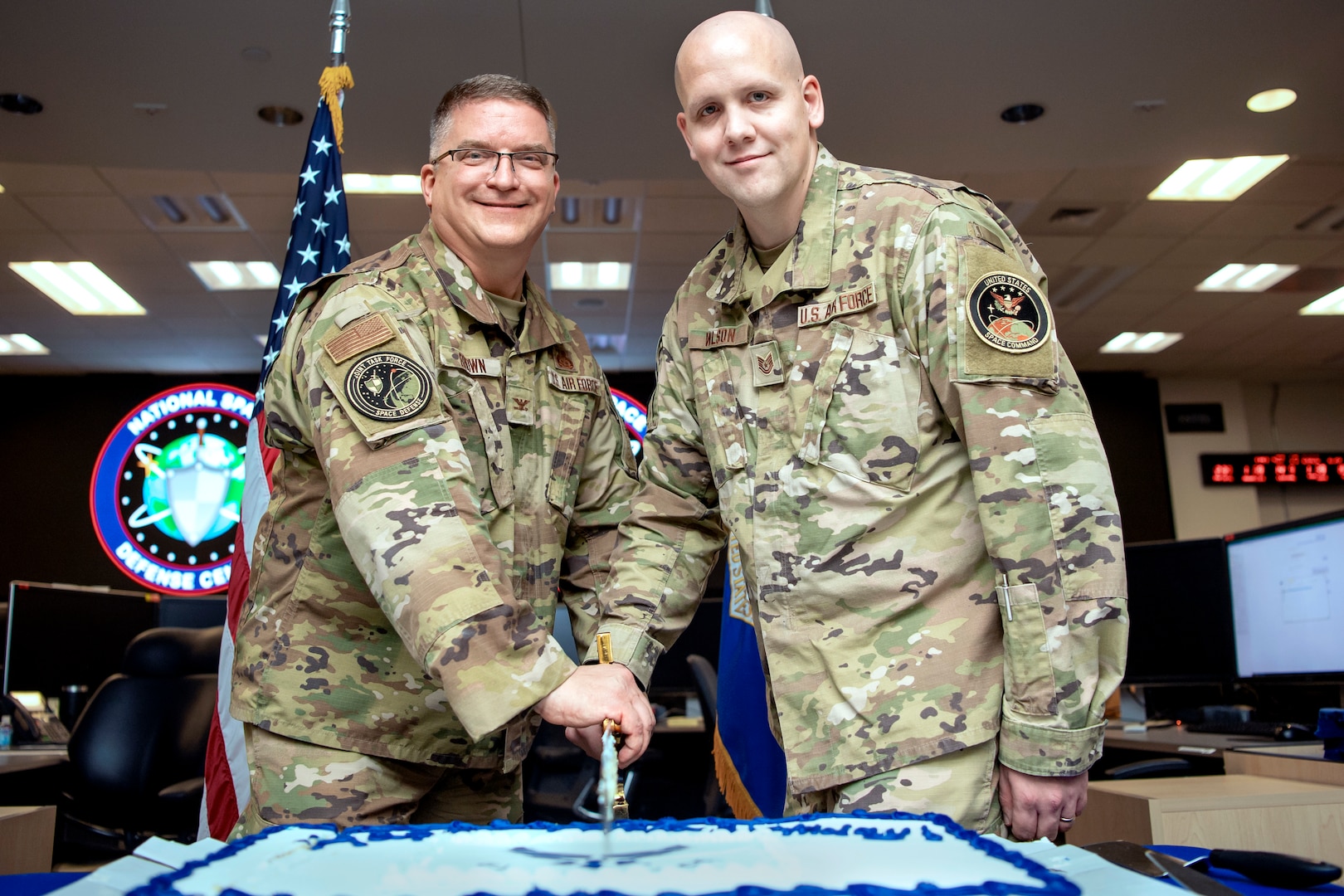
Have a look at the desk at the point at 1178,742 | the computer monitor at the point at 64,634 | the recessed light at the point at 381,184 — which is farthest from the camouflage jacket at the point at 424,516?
the recessed light at the point at 381,184

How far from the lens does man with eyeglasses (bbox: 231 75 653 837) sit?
125 cm

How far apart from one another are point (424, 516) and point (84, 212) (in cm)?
560

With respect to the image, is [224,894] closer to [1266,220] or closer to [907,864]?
[907,864]

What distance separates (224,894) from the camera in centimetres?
70

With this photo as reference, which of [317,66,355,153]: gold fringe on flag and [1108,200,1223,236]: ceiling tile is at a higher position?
[1108,200,1223,236]: ceiling tile

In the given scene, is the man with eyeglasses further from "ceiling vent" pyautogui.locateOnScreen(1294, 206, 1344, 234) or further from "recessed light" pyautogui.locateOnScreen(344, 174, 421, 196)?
"ceiling vent" pyautogui.locateOnScreen(1294, 206, 1344, 234)

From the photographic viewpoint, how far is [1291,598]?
110 inches

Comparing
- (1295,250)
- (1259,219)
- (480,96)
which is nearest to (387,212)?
(480,96)

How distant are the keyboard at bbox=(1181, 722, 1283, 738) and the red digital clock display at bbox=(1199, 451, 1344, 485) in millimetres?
7447

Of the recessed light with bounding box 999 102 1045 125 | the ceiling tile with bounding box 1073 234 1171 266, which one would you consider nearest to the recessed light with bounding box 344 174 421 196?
the recessed light with bounding box 999 102 1045 125

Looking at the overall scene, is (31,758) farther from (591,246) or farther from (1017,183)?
(1017,183)

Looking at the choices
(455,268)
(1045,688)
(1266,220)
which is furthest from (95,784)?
(1266,220)

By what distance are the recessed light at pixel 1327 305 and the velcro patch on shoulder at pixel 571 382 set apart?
25.4 ft

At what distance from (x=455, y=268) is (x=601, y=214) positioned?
438 centimetres
